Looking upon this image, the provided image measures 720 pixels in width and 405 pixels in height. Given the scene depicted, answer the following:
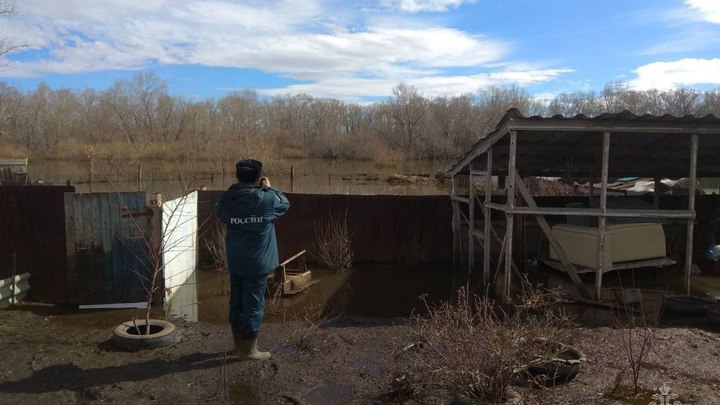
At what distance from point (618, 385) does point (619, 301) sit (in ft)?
15.1

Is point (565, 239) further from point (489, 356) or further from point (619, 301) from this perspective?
point (489, 356)

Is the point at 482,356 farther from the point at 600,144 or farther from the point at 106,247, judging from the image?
the point at 600,144

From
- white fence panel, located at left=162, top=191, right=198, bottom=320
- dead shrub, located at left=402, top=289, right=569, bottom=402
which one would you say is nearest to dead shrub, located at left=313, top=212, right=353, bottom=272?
white fence panel, located at left=162, top=191, right=198, bottom=320

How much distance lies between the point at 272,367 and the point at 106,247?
4.36 meters

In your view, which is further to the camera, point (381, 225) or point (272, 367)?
point (381, 225)

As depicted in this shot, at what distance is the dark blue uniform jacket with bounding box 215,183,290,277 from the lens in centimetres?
577

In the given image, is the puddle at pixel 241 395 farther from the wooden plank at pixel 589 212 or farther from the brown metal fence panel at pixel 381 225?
the brown metal fence panel at pixel 381 225

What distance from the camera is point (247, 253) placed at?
5.77 metres

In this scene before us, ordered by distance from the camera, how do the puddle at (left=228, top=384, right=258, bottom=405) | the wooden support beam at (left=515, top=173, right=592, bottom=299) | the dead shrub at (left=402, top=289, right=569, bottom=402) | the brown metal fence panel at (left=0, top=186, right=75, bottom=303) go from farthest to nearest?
the wooden support beam at (left=515, top=173, right=592, bottom=299) < the brown metal fence panel at (left=0, top=186, right=75, bottom=303) < the puddle at (left=228, top=384, right=258, bottom=405) < the dead shrub at (left=402, top=289, right=569, bottom=402)

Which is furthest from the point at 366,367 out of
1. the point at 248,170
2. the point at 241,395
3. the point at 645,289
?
the point at 645,289

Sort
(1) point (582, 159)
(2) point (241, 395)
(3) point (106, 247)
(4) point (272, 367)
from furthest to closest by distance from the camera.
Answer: (1) point (582, 159)
(3) point (106, 247)
(4) point (272, 367)
(2) point (241, 395)

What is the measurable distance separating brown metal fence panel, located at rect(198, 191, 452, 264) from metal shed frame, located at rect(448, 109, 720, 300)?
0.55m

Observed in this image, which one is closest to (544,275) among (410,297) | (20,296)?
(410,297)

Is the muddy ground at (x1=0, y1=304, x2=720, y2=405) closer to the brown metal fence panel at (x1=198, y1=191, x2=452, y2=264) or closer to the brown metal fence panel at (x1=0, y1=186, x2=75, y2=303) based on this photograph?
the brown metal fence panel at (x1=0, y1=186, x2=75, y2=303)
